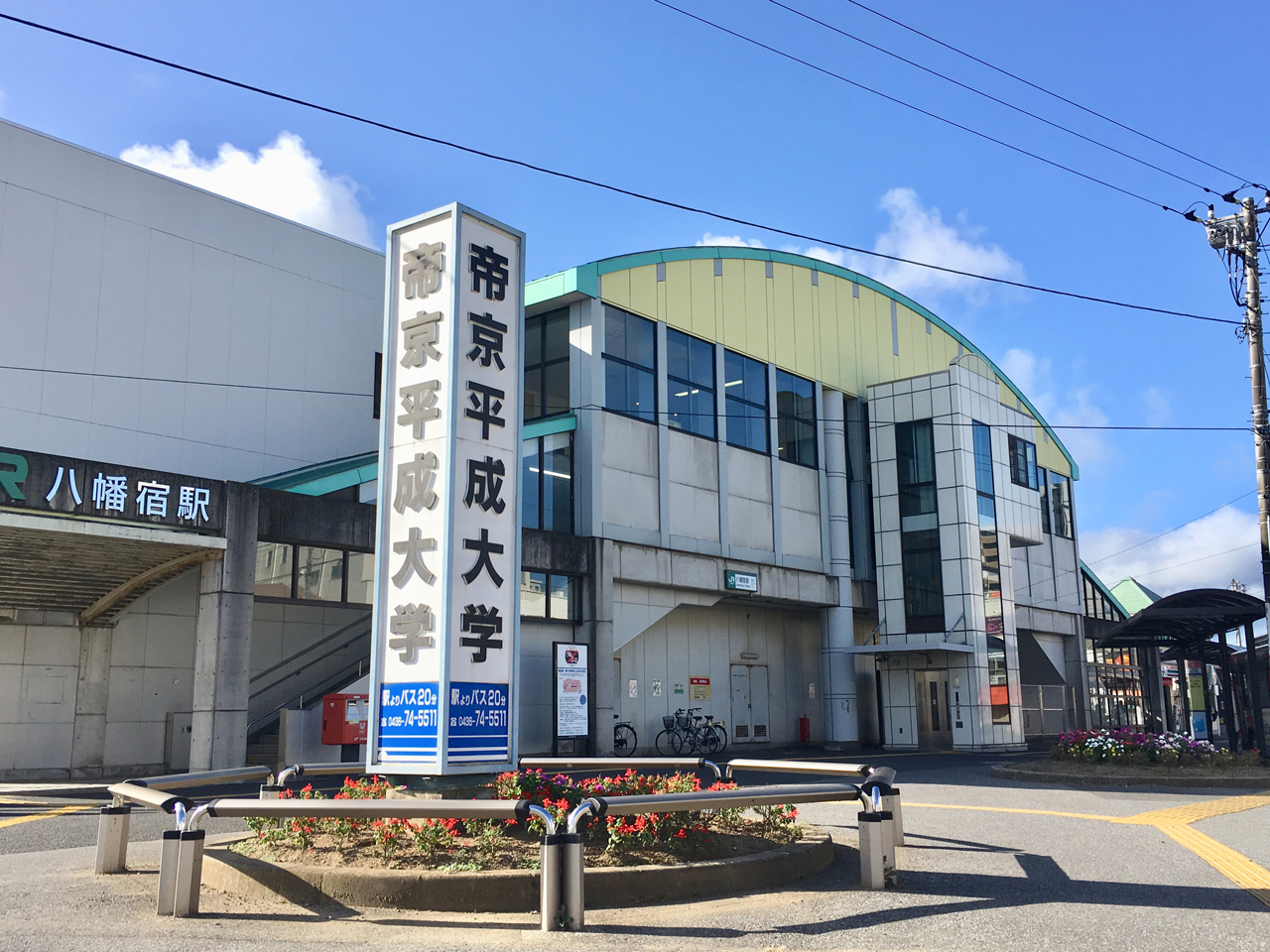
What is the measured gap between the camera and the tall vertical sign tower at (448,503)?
32.0ft

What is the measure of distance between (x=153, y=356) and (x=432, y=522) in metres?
18.7

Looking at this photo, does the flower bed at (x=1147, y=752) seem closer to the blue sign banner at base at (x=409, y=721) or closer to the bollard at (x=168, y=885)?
the blue sign banner at base at (x=409, y=721)

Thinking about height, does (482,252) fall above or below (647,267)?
below

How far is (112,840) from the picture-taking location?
9.11 m

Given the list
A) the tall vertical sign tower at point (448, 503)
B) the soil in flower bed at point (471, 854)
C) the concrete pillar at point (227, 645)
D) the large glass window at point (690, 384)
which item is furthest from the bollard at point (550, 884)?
the large glass window at point (690, 384)

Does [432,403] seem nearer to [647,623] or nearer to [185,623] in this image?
[185,623]

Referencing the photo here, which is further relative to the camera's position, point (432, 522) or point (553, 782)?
point (432, 522)

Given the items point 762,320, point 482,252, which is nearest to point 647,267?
point 762,320

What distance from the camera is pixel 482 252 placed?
11062 mm

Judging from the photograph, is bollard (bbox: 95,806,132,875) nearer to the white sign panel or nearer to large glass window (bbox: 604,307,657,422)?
the white sign panel

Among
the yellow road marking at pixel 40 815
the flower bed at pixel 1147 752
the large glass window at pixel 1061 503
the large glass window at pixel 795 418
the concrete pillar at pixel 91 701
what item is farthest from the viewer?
the large glass window at pixel 1061 503

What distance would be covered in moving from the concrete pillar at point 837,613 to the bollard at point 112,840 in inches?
1003

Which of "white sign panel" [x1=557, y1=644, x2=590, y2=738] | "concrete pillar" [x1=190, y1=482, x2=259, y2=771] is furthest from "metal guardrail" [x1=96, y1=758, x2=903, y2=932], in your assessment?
"white sign panel" [x1=557, y1=644, x2=590, y2=738]

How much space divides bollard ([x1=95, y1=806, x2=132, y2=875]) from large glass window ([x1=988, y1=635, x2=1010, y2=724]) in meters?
26.7
